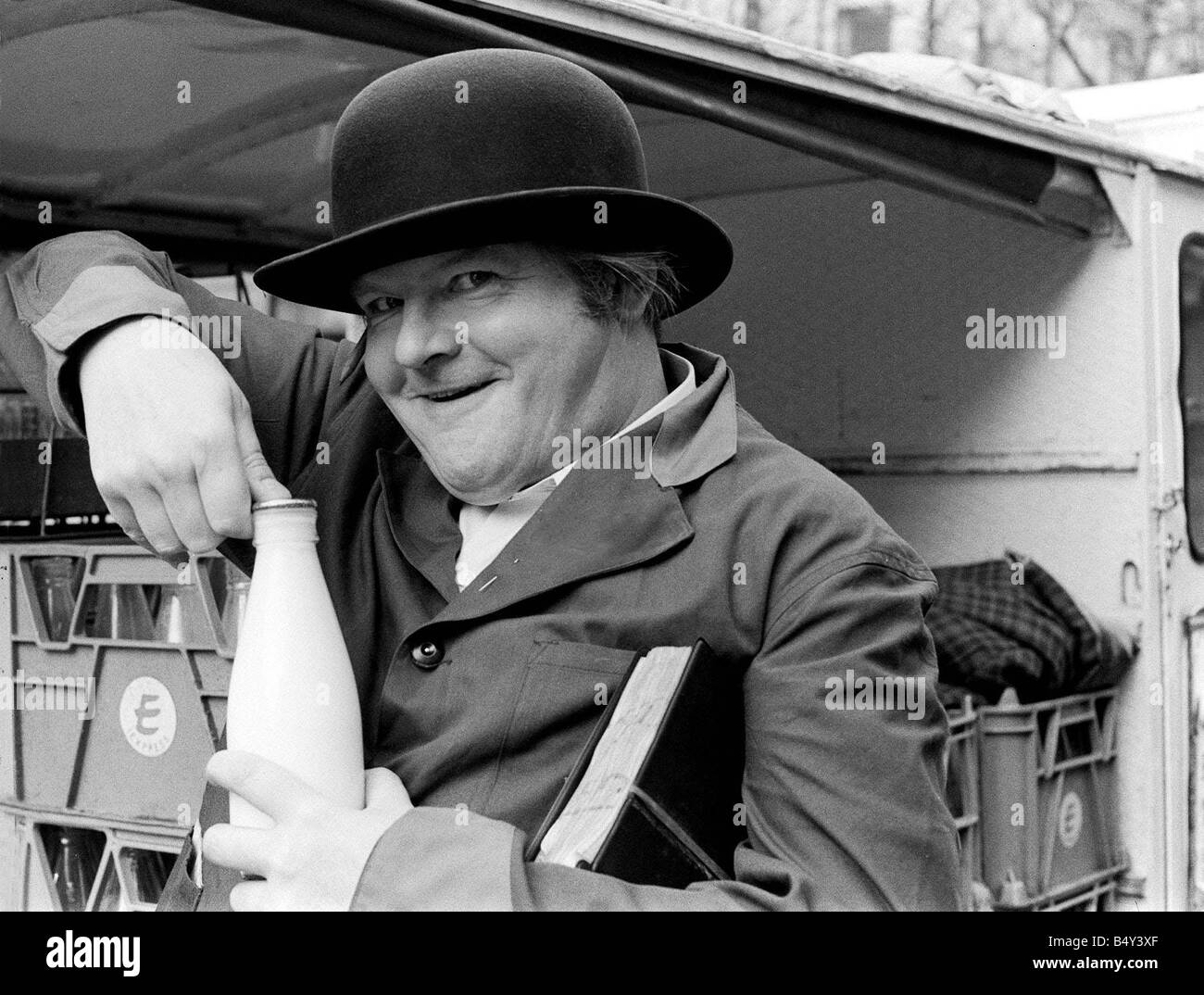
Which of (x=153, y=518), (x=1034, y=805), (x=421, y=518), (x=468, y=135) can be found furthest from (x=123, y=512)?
(x=1034, y=805)

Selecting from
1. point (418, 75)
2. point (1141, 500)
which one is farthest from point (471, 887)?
point (1141, 500)

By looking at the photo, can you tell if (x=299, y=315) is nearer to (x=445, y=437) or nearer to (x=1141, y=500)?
(x=1141, y=500)

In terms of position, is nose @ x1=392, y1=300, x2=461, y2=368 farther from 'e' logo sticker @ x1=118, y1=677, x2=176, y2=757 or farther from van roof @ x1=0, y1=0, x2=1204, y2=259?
'e' logo sticker @ x1=118, y1=677, x2=176, y2=757

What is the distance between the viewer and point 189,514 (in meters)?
1.50

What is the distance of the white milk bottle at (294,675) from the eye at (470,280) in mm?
256

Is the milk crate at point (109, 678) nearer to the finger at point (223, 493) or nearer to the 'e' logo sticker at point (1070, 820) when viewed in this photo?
the finger at point (223, 493)

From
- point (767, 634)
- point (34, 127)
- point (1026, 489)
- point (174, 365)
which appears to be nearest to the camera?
point (767, 634)

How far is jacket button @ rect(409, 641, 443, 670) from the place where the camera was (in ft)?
5.00

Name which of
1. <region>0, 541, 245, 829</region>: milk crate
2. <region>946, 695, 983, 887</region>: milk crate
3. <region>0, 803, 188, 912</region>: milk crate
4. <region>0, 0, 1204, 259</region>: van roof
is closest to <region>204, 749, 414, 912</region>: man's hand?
<region>0, 0, 1204, 259</region>: van roof

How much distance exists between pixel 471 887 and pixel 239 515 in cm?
44

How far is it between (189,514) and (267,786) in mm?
296

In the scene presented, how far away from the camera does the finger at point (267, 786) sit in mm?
1338

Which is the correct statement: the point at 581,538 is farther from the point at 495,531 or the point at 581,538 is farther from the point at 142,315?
the point at 142,315
